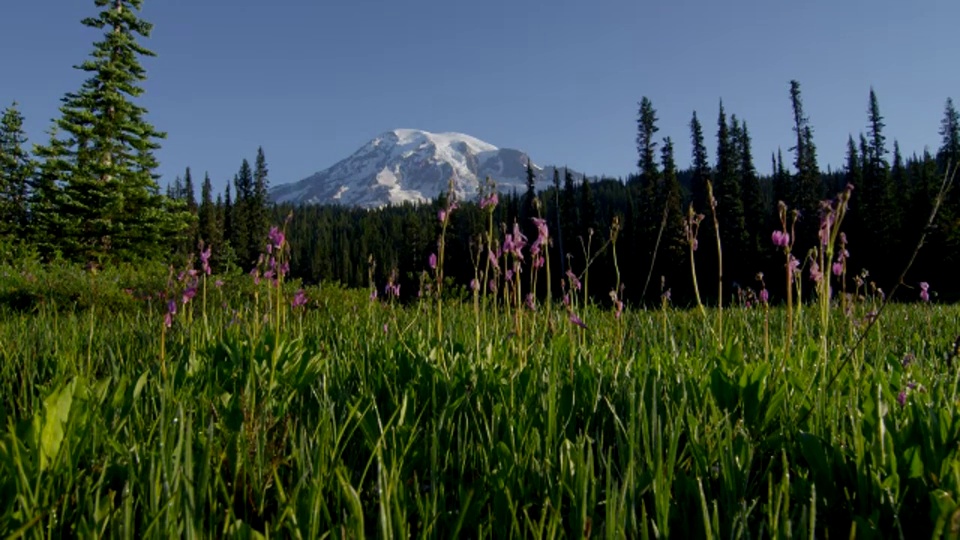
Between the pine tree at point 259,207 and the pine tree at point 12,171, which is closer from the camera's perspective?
the pine tree at point 12,171

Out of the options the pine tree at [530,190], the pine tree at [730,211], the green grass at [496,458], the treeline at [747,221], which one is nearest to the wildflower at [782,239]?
the green grass at [496,458]

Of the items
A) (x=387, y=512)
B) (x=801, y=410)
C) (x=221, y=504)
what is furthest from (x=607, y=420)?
(x=221, y=504)

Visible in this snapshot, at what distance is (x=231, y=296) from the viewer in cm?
1004

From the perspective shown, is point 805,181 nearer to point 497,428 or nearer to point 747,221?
point 747,221

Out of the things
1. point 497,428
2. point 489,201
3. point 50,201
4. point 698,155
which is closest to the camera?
point 497,428

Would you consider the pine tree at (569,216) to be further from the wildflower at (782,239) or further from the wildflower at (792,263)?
the wildflower at (782,239)

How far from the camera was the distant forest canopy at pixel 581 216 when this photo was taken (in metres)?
11.7

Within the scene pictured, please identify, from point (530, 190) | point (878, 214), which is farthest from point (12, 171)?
point (878, 214)

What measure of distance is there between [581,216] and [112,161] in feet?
224

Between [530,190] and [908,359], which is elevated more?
[530,190]

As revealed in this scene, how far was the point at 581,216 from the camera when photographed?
9006cm

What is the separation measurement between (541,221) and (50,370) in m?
2.45

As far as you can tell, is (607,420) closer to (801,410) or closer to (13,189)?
(801,410)

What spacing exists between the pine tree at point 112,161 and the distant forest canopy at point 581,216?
9 cm
